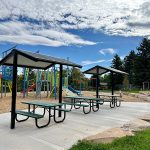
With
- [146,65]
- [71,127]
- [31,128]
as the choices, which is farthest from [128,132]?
[146,65]

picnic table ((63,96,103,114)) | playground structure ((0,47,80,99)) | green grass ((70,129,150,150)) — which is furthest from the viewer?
playground structure ((0,47,80,99))

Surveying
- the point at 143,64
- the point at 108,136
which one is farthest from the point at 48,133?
the point at 143,64

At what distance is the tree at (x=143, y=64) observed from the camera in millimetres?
42781

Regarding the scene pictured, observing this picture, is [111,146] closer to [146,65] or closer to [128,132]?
[128,132]

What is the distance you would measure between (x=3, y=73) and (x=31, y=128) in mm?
11884

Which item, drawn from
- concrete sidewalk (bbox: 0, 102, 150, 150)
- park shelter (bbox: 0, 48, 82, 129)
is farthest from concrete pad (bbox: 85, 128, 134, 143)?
park shelter (bbox: 0, 48, 82, 129)

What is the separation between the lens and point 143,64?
143ft

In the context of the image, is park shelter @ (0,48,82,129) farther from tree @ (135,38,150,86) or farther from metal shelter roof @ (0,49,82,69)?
tree @ (135,38,150,86)

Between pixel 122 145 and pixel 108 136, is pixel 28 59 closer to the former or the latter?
pixel 108 136

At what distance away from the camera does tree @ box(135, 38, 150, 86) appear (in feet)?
140

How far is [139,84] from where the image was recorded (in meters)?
43.9

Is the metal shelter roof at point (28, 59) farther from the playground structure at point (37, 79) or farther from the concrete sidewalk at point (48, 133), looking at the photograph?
the playground structure at point (37, 79)

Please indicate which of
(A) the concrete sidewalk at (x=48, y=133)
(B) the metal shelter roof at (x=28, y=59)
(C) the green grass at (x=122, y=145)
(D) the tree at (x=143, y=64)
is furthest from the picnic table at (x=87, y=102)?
Answer: (D) the tree at (x=143, y=64)

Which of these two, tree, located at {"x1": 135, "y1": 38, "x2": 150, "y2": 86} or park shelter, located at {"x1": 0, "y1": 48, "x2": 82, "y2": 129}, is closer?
park shelter, located at {"x1": 0, "y1": 48, "x2": 82, "y2": 129}
